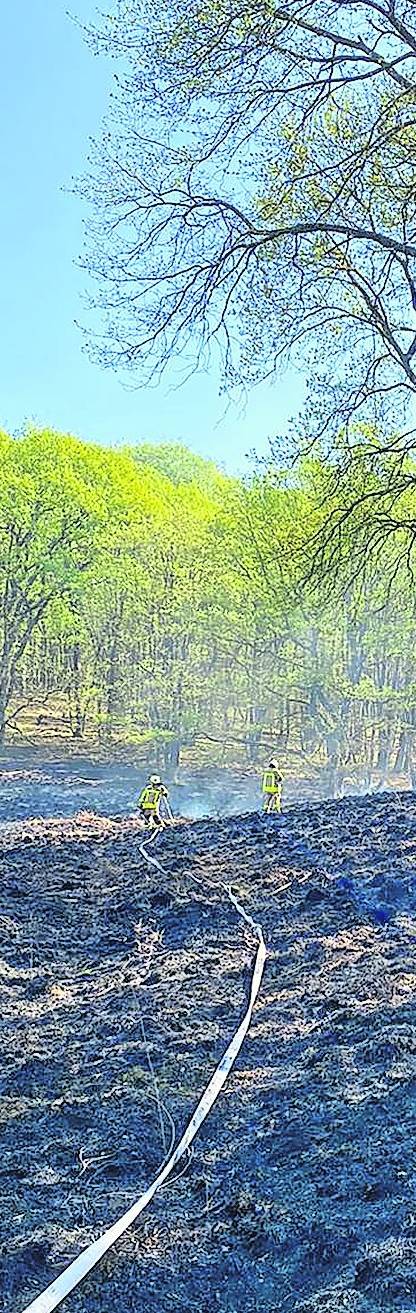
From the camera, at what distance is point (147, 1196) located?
2.97m

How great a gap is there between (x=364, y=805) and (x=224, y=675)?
1355cm

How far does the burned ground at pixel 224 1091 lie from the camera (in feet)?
8.80

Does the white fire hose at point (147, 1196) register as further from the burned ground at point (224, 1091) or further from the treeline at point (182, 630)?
the treeline at point (182, 630)

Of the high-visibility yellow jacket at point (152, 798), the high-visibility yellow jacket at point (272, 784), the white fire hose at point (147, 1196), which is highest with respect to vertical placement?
the high-visibility yellow jacket at point (272, 784)

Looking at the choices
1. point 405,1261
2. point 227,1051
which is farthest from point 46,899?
point 405,1261

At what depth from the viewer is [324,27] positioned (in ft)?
A: 23.9

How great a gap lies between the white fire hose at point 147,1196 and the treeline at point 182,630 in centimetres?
1691

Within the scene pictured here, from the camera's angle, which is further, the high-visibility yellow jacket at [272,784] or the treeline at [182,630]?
the treeline at [182,630]

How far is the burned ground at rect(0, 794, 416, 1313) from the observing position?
8.80 ft

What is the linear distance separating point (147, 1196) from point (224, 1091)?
2.78 feet

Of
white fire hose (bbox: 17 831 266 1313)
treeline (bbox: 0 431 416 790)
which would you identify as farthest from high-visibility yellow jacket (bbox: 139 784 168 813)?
treeline (bbox: 0 431 416 790)

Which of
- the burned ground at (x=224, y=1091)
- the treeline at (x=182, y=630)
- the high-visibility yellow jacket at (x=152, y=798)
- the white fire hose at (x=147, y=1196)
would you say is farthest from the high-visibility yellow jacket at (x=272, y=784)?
the treeline at (x=182, y=630)

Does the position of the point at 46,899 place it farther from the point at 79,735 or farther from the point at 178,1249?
the point at 79,735

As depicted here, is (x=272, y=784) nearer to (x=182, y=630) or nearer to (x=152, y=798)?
(x=152, y=798)
